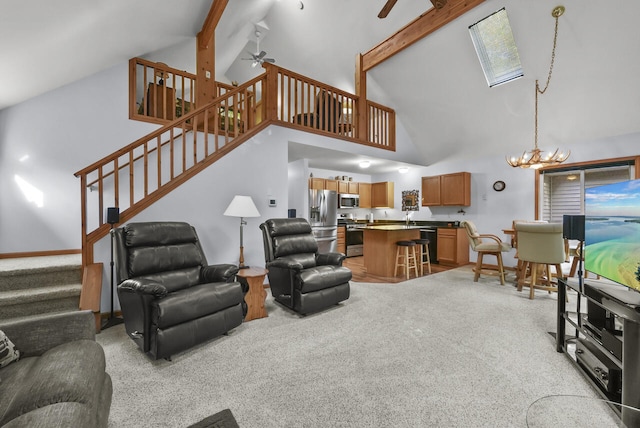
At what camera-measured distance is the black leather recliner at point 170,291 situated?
2115 millimetres

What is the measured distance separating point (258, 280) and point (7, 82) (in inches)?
142

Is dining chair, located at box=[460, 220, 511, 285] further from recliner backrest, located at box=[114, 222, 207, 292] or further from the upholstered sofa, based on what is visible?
the upholstered sofa

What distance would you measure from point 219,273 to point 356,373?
1550 millimetres

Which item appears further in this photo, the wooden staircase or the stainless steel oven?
the stainless steel oven

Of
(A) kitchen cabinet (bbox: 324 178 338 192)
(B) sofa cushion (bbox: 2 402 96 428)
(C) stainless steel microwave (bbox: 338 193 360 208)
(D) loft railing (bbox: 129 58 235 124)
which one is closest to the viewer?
(B) sofa cushion (bbox: 2 402 96 428)

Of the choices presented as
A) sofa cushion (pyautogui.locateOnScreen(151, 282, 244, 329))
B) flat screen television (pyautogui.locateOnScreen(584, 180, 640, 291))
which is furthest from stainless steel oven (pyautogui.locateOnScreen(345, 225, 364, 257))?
flat screen television (pyautogui.locateOnScreen(584, 180, 640, 291))

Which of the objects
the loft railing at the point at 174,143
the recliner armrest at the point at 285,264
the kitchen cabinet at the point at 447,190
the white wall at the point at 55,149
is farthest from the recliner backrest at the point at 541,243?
the white wall at the point at 55,149

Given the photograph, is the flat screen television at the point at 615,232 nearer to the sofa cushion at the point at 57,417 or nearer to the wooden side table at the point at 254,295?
the sofa cushion at the point at 57,417

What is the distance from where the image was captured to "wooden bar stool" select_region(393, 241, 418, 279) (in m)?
4.80

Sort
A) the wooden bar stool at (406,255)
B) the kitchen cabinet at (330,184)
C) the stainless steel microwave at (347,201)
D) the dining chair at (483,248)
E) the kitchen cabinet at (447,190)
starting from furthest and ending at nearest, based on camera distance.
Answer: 1. the stainless steel microwave at (347,201)
2. the kitchen cabinet at (330,184)
3. the kitchen cabinet at (447,190)
4. the wooden bar stool at (406,255)
5. the dining chair at (483,248)

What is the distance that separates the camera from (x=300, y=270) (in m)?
3.08

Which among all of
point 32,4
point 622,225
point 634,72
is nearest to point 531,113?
point 634,72

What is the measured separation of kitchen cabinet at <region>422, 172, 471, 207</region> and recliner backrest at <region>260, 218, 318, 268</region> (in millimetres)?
3987

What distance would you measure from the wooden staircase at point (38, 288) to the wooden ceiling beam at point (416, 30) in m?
5.43
